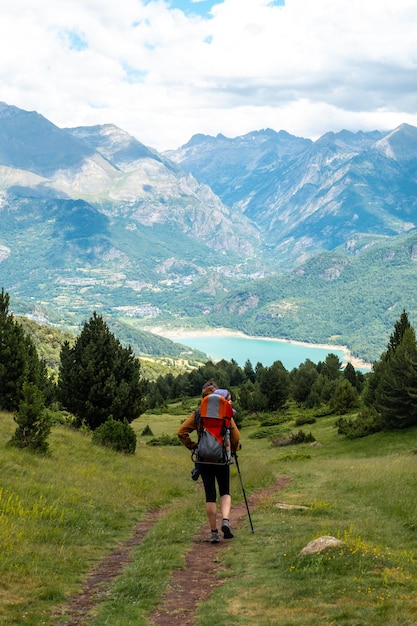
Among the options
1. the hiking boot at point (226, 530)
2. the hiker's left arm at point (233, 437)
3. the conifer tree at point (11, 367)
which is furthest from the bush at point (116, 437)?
the hiker's left arm at point (233, 437)

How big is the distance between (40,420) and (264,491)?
9664mm

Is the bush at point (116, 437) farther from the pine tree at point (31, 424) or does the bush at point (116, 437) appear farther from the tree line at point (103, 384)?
the pine tree at point (31, 424)

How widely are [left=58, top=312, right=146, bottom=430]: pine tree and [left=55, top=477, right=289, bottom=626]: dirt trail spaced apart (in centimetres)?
2405

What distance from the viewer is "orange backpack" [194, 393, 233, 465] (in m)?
14.1

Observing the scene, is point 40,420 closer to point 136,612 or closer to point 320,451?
point 136,612

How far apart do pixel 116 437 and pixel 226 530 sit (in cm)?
1766

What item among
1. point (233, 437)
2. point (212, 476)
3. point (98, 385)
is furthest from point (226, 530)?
point (98, 385)

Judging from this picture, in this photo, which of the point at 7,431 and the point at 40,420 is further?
the point at 7,431

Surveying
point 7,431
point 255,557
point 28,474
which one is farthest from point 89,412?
point 255,557

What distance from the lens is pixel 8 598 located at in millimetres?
9711

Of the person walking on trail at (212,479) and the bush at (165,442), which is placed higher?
the person walking on trail at (212,479)

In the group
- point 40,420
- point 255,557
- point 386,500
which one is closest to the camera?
point 255,557

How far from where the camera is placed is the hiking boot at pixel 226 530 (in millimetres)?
14370

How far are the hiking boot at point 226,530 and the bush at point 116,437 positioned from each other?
56.2 ft
